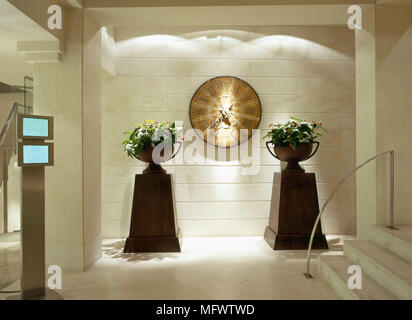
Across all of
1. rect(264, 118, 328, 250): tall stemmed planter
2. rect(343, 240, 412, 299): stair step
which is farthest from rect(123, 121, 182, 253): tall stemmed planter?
rect(343, 240, 412, 299): stair step

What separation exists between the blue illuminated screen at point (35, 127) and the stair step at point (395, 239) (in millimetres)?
3244

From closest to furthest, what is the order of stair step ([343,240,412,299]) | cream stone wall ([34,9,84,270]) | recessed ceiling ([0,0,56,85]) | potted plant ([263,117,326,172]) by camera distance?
stair step ([343,240,412,299]), recessed ceiling ([0,0,56,85]), cream stone wall ([34,9,84,270]), potted plant ([263,117,326,172])

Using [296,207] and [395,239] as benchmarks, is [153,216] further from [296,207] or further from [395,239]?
[395,239]

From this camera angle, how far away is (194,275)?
11.7 ft

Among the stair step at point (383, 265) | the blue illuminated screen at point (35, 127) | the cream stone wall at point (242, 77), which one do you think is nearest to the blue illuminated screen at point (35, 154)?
the blue illuminated screen at point (35, 127)

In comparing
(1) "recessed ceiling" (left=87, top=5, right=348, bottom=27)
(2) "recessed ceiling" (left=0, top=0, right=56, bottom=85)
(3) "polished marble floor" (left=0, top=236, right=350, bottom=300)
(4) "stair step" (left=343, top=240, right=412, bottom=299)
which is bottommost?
(3) "polished marble floor" (left=0, top=236, right=350, bottom=300)

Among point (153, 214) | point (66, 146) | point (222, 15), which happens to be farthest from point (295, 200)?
point (66, 146)

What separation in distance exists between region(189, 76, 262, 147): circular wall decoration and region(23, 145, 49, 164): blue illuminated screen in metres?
2.66

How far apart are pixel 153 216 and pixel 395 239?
2.69m

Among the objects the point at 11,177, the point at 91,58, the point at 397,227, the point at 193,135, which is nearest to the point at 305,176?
the point at 397,227

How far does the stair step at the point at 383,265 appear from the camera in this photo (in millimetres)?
2533

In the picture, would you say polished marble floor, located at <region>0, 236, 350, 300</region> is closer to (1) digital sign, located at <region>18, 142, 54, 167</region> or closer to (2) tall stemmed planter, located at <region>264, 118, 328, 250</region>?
(2) tall stemmed planter, located at <region>264, 118, 328, 250</region>

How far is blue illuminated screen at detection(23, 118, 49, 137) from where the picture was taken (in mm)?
2775

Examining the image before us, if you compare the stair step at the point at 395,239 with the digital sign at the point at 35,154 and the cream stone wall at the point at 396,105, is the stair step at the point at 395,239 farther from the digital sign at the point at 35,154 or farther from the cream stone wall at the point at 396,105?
the digital sign at the point at 35,154
